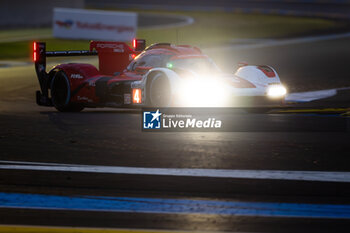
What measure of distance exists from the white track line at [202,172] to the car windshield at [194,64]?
428 cm

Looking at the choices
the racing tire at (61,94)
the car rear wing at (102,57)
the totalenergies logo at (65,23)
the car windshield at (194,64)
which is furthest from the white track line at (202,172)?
the totalenergies logo at (65,23)

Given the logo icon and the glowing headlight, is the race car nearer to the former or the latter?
the glowing headlight

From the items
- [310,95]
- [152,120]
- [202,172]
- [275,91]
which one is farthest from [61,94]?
[310,95]

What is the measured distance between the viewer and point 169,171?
7652mm

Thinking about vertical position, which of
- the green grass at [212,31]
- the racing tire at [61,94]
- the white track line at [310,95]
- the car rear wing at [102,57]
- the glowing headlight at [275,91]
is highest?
the car rear wing at [102,57]

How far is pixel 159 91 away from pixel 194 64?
0.93 m

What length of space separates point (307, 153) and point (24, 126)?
4.75 meters

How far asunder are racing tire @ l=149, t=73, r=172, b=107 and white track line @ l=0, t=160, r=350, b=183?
12.5ft

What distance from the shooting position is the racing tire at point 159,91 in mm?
11609

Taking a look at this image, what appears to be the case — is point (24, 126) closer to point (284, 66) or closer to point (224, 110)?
point (224, 110)

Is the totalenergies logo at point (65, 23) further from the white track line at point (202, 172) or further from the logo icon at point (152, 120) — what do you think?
the white track line at point (202, 172)

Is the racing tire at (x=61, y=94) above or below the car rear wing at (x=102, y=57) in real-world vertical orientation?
below

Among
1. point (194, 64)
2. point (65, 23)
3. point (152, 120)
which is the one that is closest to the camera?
point (152, 120)

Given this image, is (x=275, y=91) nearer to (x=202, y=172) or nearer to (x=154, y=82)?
(x=154, y=82)
